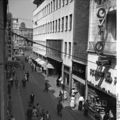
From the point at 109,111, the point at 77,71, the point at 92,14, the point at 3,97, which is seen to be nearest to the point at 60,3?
the point at 77,71

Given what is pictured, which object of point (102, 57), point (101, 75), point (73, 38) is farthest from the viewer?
point (73, 38)

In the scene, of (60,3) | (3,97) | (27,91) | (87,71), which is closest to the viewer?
(3,97)

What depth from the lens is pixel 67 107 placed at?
76.7 feet

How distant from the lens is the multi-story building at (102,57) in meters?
18.1

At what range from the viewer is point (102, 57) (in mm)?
19062

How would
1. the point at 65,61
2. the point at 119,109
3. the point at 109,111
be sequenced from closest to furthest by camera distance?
1. the point at 119,109
2. the point at 109,111
3. the point at 65,61

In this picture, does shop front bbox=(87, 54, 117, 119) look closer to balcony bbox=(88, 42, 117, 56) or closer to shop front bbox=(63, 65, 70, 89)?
balcony bbox=(88, 42, 117, 56)

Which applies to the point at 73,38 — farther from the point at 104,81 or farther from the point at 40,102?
the point at 104,81

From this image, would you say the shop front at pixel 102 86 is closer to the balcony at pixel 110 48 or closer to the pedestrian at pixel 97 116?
the pedestrian at pixel 97 116

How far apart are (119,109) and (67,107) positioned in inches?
641

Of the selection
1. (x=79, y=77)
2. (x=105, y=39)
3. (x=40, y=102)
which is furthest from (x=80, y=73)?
(x=105, y=39)

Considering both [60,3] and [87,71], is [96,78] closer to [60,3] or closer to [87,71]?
[87,71]

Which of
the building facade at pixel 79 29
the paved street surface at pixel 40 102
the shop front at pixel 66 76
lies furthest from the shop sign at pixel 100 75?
the shop front at pixel 66 76

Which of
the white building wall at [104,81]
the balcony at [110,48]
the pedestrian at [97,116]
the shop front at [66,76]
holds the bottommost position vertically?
the pedestrian at [97,116]
